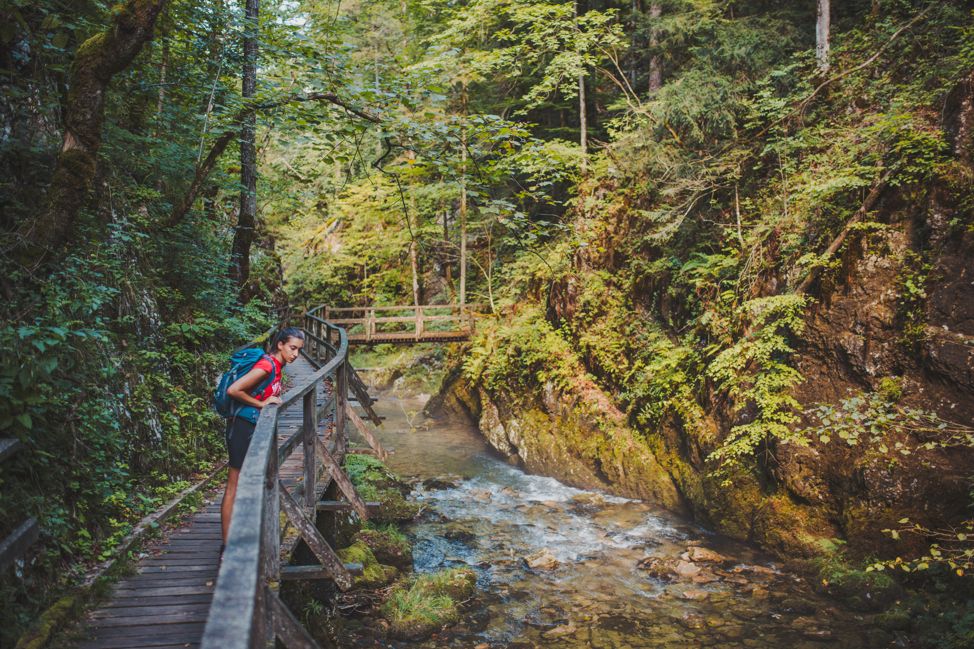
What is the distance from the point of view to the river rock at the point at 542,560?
9.00m

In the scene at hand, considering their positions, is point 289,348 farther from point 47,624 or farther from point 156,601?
point 47,624

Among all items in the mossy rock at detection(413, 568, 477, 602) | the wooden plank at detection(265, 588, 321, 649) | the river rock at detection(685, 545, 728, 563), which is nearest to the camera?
the wooden plank at detection(265, 588, 321, 649)

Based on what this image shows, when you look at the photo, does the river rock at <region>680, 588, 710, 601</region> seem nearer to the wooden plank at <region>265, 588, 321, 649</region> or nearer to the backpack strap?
the backpack strap

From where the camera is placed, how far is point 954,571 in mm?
6684

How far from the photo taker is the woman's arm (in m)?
4.13

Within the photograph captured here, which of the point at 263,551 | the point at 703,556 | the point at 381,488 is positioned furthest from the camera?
the point at 381,488

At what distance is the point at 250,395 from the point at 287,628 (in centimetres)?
225

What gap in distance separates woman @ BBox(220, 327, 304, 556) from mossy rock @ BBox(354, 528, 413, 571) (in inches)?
194

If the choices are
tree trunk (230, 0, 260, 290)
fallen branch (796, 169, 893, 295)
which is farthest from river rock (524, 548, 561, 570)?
tree trunk (230, 0, 260, 290)

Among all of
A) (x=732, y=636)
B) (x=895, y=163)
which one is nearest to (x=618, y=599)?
(x=732, y=636)

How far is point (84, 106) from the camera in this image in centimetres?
538

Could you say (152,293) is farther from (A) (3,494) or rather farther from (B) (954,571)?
(B) (954,571)

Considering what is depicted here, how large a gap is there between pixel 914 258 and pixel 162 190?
42.6 feet

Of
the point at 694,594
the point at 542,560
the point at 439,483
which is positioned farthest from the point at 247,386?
the point at 439,483
